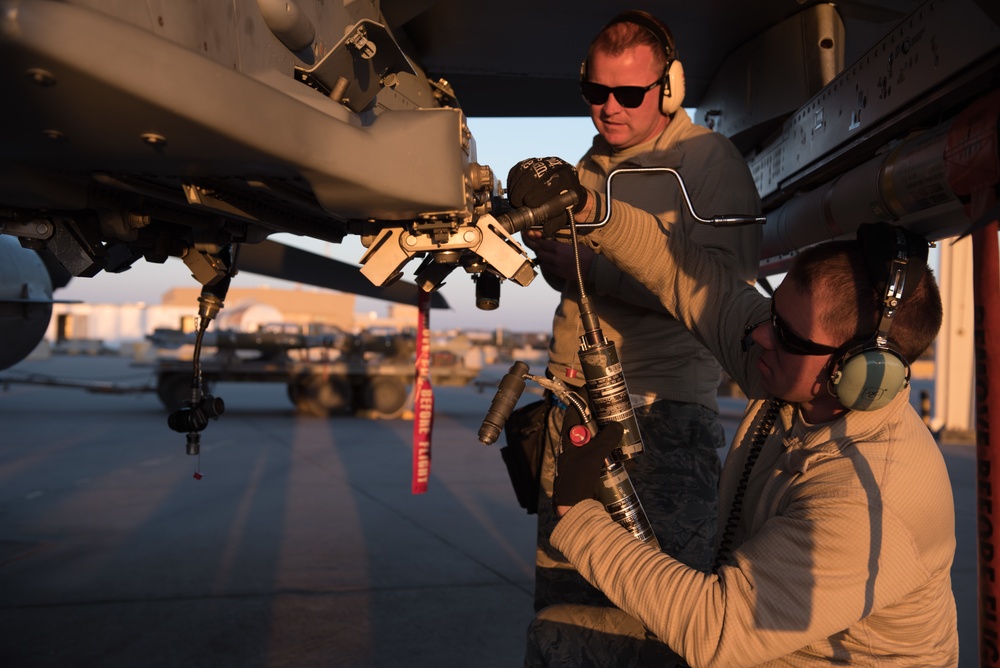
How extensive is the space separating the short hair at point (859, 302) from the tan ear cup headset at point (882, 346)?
3 cm

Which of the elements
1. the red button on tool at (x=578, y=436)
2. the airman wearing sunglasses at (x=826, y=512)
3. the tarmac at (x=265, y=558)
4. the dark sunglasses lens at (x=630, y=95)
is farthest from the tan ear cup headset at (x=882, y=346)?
the tarmac at (x=265, y=558)

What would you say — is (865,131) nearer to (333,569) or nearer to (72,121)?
(72,121)

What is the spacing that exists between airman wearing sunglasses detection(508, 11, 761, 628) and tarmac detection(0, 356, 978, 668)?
125 centimetres

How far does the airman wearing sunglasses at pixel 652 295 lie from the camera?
6.51 feet

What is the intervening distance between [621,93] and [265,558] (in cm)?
322

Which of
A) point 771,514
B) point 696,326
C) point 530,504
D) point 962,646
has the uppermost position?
point 696,326

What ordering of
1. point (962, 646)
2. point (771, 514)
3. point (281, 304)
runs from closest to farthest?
point (771, 514) < point (962, 646) < point (281, 304)

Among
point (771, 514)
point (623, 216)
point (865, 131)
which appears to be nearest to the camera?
point (771, 514)

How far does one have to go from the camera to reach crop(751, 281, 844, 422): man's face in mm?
1336

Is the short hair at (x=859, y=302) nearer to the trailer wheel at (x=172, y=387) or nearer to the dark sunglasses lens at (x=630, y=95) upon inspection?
the dark sunglasses lens at (x=630, y=95)

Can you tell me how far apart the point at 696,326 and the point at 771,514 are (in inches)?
23.2

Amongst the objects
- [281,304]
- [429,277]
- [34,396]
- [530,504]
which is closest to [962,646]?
[530,504]

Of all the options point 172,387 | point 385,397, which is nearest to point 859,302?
point 385,397

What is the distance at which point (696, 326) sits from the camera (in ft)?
6.01
